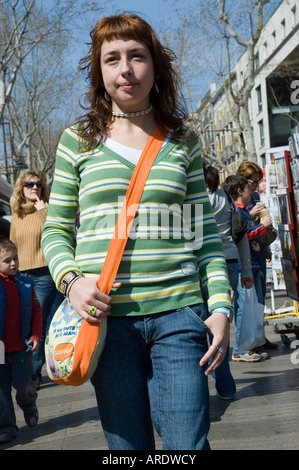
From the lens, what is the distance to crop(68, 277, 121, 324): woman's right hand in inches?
80.7

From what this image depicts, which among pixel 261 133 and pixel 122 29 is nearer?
pixel 122 29

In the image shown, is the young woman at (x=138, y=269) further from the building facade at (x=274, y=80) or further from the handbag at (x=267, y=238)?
the building facade at (x=274, y=80)

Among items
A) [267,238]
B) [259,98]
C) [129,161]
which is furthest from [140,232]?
[259,98]

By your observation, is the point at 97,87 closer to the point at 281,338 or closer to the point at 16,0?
the point at 281,338

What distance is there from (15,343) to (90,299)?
347cm

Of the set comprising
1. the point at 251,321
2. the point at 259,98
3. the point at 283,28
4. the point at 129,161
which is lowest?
the point at 251,321

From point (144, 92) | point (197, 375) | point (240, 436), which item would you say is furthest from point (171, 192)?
point (240, 436)

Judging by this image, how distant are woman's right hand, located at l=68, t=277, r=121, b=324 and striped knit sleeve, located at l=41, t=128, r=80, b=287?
166 mm

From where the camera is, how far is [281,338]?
8555 mm

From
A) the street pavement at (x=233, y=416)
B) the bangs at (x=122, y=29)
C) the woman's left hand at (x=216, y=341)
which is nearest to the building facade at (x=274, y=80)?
the street pavement at (x=233, y=416)

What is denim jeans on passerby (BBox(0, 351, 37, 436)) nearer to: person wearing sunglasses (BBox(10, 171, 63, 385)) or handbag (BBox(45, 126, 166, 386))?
person wearing sunglasses (BBox(10, 171, 63, 385))

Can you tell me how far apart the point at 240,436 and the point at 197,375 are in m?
2.76

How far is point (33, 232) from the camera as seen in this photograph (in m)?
7.12

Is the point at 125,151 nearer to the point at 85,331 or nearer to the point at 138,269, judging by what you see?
the point at 138,269
